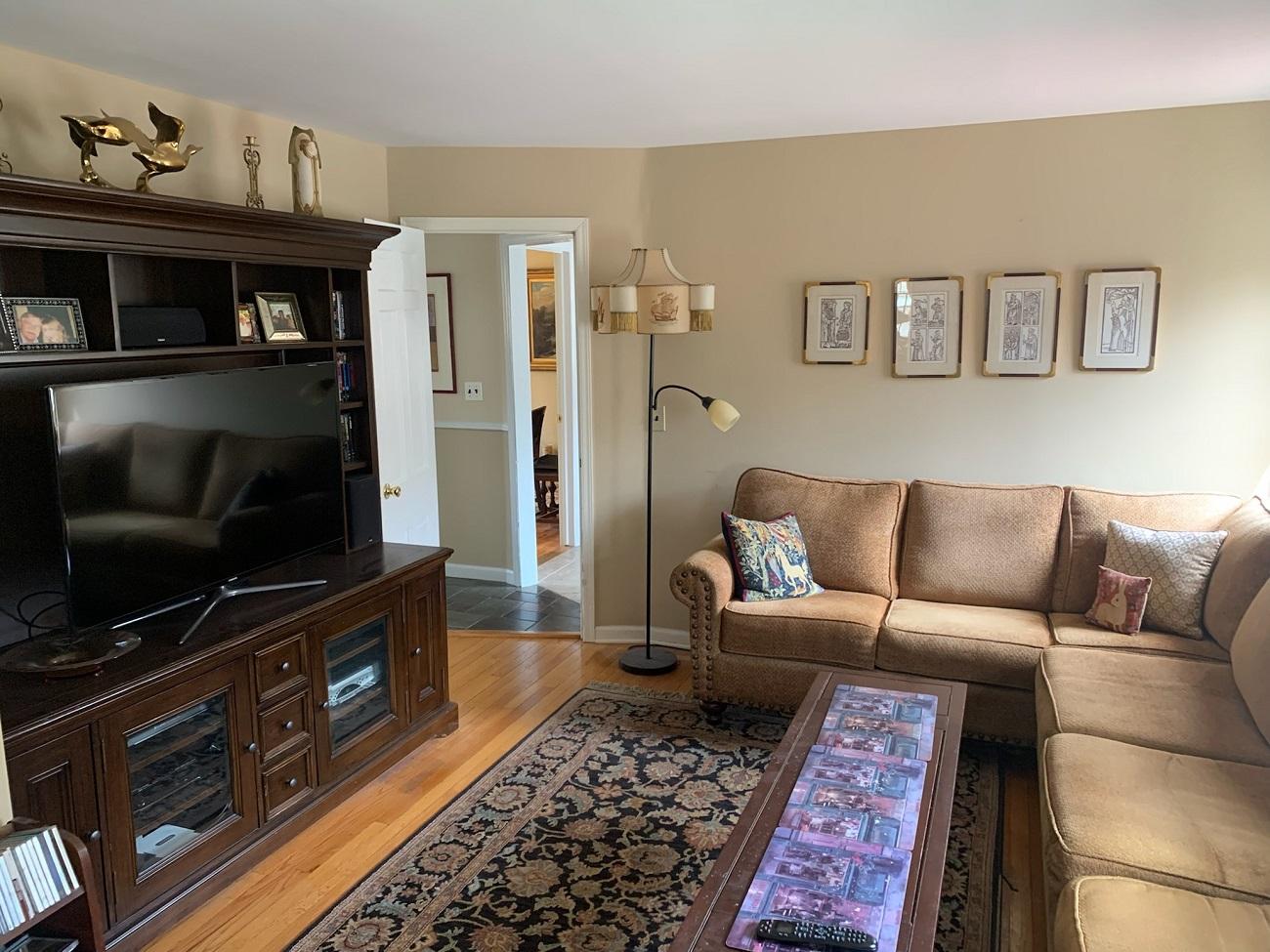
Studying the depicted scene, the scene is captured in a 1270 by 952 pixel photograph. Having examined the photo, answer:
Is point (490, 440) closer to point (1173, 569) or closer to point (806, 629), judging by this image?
point (806, 629)

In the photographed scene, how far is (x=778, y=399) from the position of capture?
4.31m

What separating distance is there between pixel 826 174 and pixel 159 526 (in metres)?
Answer: 3.02

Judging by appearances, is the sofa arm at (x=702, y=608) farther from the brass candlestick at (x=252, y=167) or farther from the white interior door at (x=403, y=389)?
the brass candlestick at (x=252, y=167)

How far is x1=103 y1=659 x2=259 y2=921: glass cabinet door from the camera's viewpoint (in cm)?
232

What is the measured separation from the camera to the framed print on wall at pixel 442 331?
5.58 metres

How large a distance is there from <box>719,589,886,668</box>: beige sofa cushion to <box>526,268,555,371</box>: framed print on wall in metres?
4.65

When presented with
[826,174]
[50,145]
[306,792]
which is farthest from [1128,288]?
[50,145]

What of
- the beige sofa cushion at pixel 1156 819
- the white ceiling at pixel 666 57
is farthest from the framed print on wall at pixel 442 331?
the beige sofa cushion at pixel 1156 819

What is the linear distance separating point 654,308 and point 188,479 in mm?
1973

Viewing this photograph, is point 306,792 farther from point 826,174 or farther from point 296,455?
point 826,174

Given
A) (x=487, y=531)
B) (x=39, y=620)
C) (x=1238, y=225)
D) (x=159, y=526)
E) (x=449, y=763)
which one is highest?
(x=1238, y=225)

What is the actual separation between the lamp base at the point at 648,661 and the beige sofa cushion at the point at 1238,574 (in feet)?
7.06

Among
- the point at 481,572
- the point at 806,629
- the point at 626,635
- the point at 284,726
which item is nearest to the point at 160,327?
the point at 284,726

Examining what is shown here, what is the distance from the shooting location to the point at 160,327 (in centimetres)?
282
